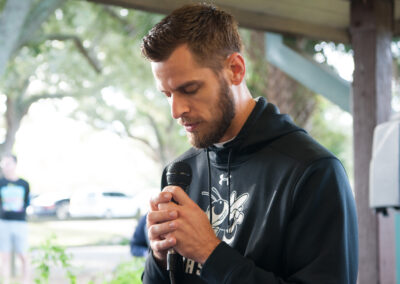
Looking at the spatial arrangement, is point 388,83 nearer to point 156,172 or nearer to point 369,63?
point 369,63

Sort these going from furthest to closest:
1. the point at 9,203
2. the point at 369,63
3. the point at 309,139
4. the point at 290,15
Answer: the point at 9,203
the point at 290,15
the point at 369,63
the point at 309,139

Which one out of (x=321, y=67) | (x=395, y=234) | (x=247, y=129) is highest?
(x=321, y=67)

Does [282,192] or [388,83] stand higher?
[388,83]

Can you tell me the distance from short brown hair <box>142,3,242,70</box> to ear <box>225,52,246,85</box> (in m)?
0.02

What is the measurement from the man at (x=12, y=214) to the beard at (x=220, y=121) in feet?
16.2

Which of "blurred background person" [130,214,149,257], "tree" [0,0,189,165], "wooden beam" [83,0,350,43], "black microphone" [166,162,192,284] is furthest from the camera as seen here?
"tree" [0,0,189,165]

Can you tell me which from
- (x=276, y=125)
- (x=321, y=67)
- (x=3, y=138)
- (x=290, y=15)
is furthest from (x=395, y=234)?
(x=3, y=138)

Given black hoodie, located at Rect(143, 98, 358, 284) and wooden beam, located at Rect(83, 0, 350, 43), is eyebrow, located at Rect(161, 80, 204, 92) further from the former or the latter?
wooden beam, located at Rect(83, 0, 350, 43)

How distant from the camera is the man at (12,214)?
5.74 meters

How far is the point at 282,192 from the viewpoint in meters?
1.20

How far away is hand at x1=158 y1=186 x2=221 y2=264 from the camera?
3.76 ft

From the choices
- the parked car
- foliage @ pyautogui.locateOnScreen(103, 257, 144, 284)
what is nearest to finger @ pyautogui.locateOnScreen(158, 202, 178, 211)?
foliage @ pyautogui.locateOnScreen(103, 257, 144, 284)

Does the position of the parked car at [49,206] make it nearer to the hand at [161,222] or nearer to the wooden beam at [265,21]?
the wooden beam at [265,21]

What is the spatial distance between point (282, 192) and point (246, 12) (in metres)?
1.89
